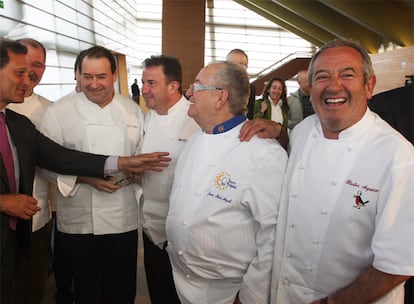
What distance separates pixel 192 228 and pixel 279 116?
10.6 feet

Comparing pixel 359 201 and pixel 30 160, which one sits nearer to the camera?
pixel 359 201

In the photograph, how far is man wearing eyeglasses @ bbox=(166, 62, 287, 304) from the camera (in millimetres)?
1486

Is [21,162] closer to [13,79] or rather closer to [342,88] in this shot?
[13,79]

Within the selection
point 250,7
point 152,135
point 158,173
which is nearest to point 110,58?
point 152,135

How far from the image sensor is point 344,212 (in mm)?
1254

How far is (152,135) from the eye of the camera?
2.18m

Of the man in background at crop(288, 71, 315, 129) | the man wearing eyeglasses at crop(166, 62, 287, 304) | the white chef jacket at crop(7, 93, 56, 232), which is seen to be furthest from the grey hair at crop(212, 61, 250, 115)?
the man in background at crop(288, 71, 315, 129)

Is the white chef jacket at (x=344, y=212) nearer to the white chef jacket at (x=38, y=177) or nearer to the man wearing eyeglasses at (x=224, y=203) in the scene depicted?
the man wearing eyeglasses at (x=224, y=203)

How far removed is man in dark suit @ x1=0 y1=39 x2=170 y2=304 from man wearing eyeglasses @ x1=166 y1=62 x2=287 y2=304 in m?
0.40

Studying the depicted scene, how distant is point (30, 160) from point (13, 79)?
392 mm

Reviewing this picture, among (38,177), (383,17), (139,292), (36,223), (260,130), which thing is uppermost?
(383,17)

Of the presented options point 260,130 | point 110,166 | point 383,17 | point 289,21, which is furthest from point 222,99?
point 289,21

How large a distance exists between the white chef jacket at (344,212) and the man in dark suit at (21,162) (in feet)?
2.77

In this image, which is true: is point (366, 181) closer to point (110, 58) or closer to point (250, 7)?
point (110, 58)
